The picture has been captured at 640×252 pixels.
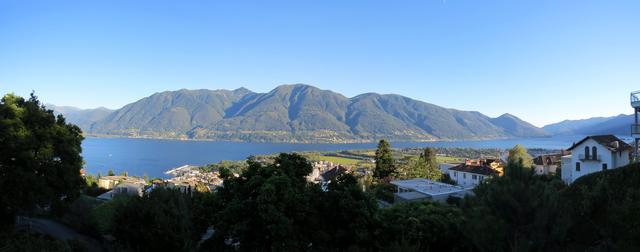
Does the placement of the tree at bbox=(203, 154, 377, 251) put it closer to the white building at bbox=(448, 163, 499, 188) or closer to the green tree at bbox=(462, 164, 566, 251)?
the green tree at bbox=(462, 164, 566, 251)

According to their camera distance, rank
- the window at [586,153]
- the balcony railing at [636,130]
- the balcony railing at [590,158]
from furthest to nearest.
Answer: the window at [586,153]
the balcony railing at [590,158]
the balcony railing at [636,130]

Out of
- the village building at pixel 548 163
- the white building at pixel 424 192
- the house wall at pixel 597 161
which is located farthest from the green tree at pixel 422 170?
the house wall at pixel 597 161

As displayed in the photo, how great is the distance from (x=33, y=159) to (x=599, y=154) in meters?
25.4

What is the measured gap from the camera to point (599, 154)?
21812mm

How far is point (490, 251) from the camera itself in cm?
738

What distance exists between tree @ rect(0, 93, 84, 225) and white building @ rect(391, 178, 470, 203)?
1499 centimetres

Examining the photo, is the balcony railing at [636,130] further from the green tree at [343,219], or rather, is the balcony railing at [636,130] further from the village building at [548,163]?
the village building at [548,163]

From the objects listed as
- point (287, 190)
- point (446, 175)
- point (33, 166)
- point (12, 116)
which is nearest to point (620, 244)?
point (287, 190)

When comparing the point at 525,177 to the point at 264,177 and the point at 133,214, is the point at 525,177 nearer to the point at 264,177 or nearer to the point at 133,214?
the point at 264,177

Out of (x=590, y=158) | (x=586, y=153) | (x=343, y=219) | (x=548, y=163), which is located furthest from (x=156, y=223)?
(x=548, y=163)

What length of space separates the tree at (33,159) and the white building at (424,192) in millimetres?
14995

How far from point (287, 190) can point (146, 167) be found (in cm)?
10028

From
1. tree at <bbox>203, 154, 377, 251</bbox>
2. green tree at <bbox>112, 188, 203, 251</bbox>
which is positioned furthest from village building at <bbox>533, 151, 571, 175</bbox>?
green tree at <bbox>112, 188, 203, 251</bbox>

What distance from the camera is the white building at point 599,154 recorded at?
21.5 metres
